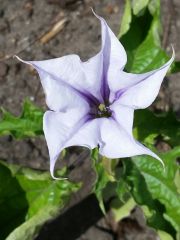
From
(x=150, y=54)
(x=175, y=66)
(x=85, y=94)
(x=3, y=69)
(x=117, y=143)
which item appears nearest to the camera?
(x=117, y=143)

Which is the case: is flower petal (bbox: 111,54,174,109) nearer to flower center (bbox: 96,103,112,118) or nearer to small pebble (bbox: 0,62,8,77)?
flower center (bbox: 96,103,112,118)

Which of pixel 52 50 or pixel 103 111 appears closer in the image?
pixel 103 111

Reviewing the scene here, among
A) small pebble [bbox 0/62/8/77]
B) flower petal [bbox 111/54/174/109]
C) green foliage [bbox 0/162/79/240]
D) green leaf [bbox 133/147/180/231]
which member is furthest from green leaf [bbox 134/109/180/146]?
small pebble [bbox 0/62/8/77]

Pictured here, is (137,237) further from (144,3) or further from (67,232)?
(144,3)

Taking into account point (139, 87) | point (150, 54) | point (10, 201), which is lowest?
point (10, 201)

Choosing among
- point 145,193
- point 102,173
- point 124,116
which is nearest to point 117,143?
point 124,116

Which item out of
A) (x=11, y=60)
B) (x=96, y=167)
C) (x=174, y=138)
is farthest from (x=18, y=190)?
(x=11, y=60)

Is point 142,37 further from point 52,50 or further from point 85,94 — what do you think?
point 52,50
